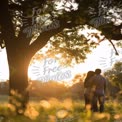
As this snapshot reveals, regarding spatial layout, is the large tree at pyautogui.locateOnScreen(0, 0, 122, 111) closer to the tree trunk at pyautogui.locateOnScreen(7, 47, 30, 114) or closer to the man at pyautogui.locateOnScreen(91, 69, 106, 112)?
the tree trunk at pyautogui.locateOnScreen(7, 47, 30, 114)

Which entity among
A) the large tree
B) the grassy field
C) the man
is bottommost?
the man

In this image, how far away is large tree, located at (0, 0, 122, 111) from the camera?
15.7 meters

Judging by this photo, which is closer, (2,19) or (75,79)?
(75,79)

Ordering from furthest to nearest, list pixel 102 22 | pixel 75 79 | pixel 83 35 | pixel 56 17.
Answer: pixel 83 35
pixel 56 17
pixel 102 22
pixel 75 79

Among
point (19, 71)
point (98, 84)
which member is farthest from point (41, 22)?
point (98, 84)

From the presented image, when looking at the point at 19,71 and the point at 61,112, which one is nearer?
the point at 61,112

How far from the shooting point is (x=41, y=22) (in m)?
19.2

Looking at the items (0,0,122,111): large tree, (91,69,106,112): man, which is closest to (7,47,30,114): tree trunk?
(0,0,122,111): large tree

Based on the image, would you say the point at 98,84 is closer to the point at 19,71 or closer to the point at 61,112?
the point at 19,71

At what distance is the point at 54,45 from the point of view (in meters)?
26.9

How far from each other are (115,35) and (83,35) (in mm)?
5713

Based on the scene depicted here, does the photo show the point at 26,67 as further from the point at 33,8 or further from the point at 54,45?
the point at 54,45

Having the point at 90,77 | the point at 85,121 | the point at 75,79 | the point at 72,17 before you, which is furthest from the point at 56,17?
the point at 85,121

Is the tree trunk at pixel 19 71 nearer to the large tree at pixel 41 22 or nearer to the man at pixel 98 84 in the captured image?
the large tree at pixel 41 22
